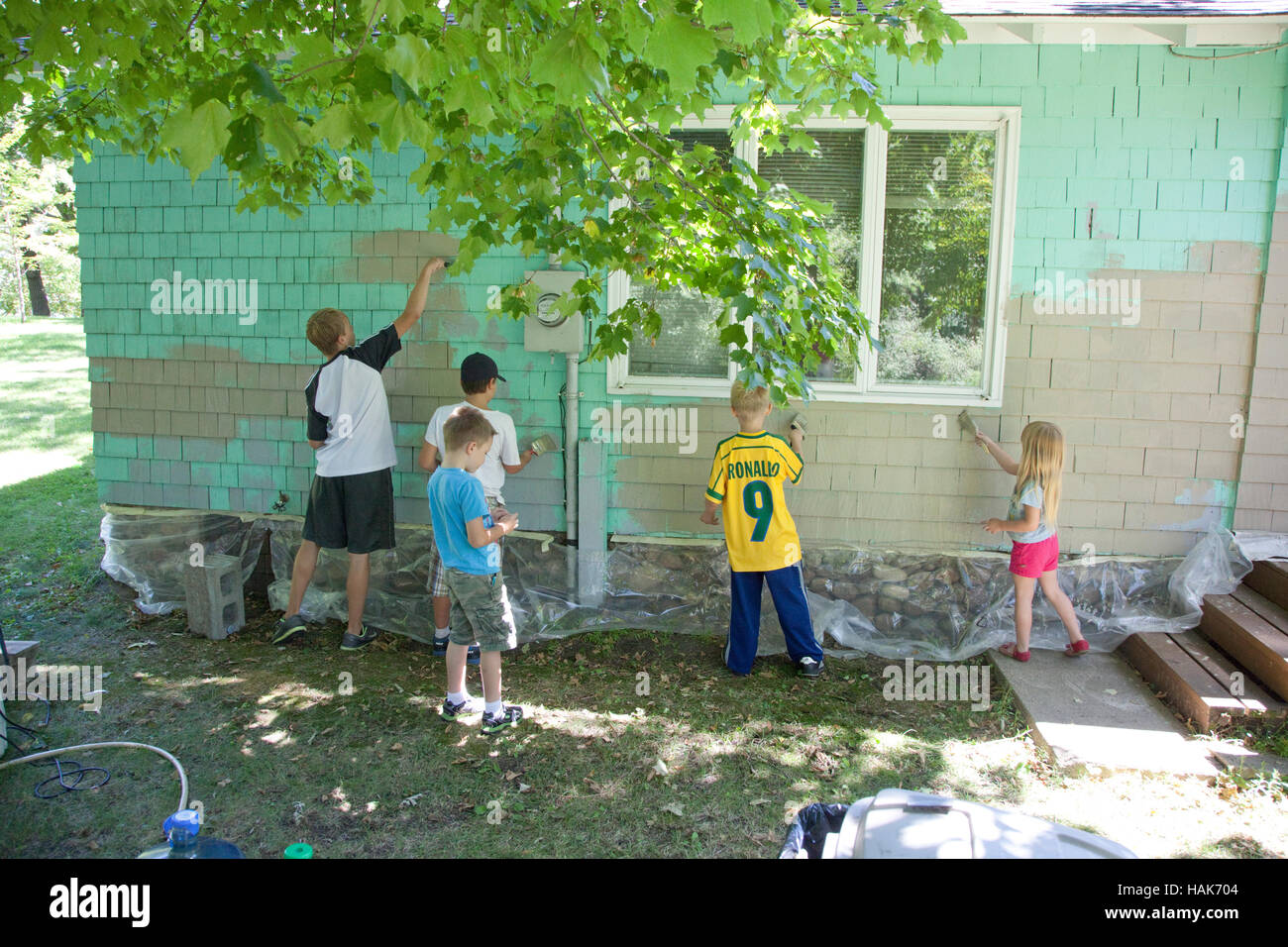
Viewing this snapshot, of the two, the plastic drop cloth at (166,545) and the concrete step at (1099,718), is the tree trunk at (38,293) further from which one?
the concrete step at (1099,718)

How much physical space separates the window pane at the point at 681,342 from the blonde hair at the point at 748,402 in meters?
0.82

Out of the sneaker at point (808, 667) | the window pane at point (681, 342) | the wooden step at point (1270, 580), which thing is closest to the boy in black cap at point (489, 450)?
the window pane at point (681, 342)

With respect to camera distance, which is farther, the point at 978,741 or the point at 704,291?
the point at 978,741

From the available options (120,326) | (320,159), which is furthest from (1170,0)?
(120,326)

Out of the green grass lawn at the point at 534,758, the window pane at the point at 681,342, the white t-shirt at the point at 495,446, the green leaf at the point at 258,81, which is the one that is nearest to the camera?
the green leaf at the point at 258,81

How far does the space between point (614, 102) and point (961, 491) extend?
3.28 meters

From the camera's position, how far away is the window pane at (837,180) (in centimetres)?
543

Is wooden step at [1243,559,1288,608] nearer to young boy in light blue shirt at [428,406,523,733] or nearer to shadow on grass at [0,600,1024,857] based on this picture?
shadow on grass at [0,600,1024,857]

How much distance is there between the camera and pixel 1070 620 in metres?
5.03

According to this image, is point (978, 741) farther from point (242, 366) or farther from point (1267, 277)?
point (242, 366)

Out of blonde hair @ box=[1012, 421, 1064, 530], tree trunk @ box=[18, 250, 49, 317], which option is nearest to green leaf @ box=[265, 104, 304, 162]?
blonde hair @ box=[1012, 421, 1064, 530]

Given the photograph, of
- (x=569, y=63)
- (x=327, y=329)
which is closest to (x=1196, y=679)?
(x=569, y=63)

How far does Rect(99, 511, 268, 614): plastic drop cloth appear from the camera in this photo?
616 cm

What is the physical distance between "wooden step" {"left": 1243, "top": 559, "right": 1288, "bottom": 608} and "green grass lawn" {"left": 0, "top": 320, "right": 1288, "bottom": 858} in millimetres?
1607
